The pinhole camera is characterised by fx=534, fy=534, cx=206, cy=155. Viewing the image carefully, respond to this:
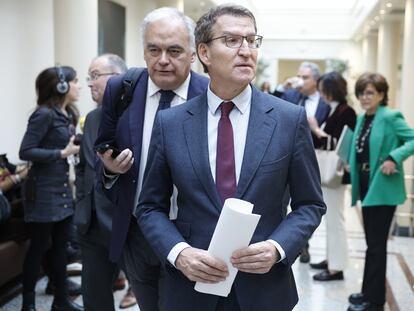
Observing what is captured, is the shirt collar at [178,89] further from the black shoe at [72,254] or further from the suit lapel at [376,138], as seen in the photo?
the black shoe at [72,254]

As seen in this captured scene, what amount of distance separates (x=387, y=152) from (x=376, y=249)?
0.77 metres

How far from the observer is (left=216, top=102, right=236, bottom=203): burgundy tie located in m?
1.84

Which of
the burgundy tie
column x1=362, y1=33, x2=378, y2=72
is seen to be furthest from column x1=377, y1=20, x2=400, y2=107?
the burgundy tie

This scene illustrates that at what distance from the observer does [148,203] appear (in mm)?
1975

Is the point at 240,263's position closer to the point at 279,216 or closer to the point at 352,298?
the point at 279,216

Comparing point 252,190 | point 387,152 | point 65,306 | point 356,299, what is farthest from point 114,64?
point 356,299

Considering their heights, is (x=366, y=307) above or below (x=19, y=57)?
below

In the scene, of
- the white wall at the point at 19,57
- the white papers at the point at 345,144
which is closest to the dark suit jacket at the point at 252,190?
the white papers at the point at 345,144

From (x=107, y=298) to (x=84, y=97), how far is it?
376cm

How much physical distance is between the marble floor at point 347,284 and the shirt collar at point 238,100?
9.45 ft

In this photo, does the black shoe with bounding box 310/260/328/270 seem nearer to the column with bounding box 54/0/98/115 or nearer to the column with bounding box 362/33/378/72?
the column with bounding box 54/0/98/115

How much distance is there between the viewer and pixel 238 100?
1932mm

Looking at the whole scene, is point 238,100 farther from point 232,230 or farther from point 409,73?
point 409,73

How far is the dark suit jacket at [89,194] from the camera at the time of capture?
2842 mm
